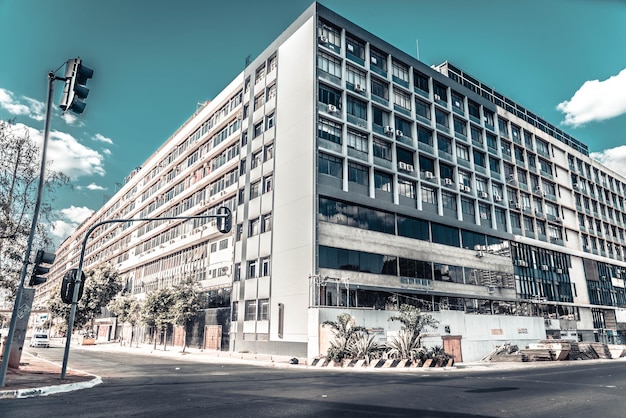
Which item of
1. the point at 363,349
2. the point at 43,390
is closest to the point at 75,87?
the point at 43,390

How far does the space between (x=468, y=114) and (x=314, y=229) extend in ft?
97.1

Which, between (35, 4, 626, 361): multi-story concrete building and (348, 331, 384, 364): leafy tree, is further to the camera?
(35, 4, 626, 361): multi-story concrete building

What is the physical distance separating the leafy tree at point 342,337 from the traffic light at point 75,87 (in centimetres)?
2187

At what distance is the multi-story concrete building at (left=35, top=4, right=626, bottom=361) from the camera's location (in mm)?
35125

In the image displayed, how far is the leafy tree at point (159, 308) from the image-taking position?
139ft

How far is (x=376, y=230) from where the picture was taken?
37875mm

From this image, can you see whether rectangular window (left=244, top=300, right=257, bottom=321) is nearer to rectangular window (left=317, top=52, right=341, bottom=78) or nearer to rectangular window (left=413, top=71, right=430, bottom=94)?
rectangular window (left=317, top=52, right=341, bottom=78)

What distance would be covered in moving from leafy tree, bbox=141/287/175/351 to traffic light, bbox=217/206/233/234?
3045 cm

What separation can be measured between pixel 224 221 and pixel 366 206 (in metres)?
24.7

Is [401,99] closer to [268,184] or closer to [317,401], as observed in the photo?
[268,184]

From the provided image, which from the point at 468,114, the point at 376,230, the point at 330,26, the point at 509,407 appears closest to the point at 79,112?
the point at 509,407

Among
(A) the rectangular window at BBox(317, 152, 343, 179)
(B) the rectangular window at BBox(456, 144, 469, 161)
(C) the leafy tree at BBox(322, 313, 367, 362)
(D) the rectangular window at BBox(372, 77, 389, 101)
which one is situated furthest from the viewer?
(B) the rectangular window at BBox(456, 144, 469, 161)

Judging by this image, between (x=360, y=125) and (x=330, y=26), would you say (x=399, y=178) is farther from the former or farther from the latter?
(x=330, y=26)

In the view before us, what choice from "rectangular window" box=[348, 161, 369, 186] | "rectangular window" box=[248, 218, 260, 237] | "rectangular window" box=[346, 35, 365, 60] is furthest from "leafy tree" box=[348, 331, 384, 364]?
"rectangular window" box=[346, 35, 365, 60]
